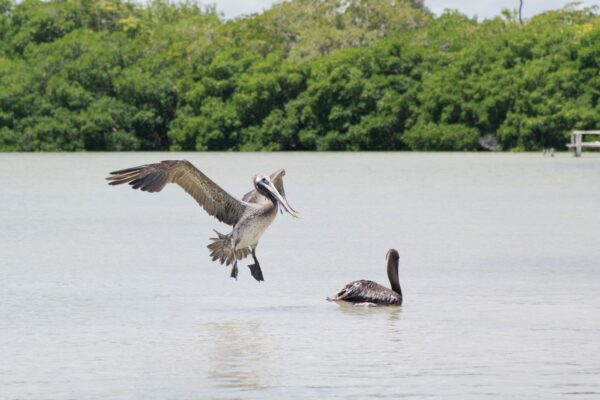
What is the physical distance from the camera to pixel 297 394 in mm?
7750

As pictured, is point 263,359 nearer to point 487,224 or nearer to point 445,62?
point 487,224

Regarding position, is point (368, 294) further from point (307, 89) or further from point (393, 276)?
point (307, 89)

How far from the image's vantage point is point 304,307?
11.2m

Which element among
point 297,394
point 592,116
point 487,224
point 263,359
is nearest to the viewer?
point 297,394

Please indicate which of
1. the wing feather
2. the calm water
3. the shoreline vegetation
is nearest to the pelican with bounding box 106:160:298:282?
the calm water

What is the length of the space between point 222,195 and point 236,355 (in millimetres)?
2132

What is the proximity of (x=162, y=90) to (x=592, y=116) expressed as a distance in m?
17.5

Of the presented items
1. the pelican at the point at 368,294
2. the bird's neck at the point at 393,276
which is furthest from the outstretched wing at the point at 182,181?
the bird's neck at the point at 393,276

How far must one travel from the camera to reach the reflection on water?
817cm

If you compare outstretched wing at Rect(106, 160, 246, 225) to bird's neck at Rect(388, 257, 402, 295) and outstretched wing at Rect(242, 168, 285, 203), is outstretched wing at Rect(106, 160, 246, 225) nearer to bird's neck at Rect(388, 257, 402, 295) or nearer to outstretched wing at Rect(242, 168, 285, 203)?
outstretched wing at Rect(242, 168, 285, 203)

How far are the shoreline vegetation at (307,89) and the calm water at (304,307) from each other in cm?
3555

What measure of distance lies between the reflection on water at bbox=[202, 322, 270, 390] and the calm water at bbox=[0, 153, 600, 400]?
0.02 meters

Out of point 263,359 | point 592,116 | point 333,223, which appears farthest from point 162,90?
point 263,359

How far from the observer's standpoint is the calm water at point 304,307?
816cm
